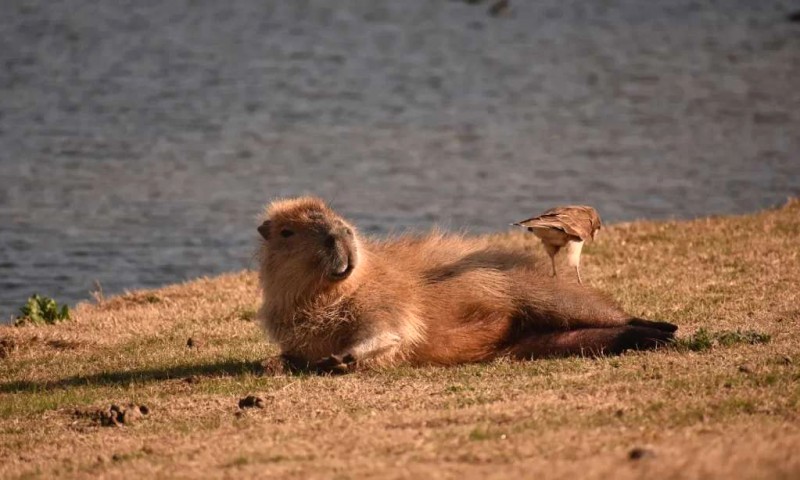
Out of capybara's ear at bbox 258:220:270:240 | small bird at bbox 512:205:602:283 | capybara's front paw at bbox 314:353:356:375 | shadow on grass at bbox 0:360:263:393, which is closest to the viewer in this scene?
capybara's front paw at bbox 314:353:356:375

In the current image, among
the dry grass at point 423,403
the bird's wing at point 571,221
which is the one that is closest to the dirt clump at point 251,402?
the dry grass at point 423,403

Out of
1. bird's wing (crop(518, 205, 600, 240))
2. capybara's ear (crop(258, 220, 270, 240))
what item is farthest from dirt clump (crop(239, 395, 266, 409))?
bird's wing (crop(518, 205, 600, 240))

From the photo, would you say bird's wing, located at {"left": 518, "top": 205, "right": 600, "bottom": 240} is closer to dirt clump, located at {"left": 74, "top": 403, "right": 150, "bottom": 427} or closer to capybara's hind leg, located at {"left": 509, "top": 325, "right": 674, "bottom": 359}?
capybara's hind leg, located at {"left": 509, "top": 325, "right": 674, "bottom": 359}

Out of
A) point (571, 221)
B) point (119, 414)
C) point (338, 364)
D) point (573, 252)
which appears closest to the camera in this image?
point (119, 414)

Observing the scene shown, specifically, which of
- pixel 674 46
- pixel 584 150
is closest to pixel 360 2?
pixel 674 46

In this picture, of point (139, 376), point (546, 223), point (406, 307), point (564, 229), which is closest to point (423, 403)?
point (406, 307)

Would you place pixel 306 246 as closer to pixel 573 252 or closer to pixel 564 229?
pixel 564 229

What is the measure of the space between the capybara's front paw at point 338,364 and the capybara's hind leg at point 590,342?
1046 mm

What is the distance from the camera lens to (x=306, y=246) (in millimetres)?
8469

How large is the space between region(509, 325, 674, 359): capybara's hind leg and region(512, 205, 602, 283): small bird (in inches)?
29.9

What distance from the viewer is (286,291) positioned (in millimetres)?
8477

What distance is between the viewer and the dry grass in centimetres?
597

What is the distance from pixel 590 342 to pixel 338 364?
5.20ft

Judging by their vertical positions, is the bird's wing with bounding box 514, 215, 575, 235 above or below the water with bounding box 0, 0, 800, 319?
above
